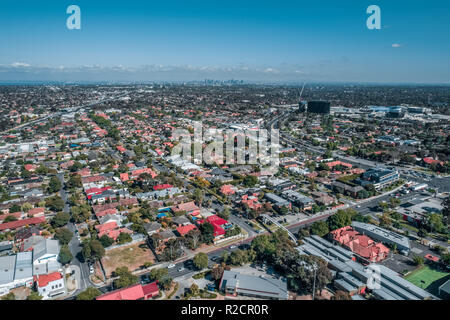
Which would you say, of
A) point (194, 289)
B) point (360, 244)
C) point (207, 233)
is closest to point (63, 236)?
point (207, 233)

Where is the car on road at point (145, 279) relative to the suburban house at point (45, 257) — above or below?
below

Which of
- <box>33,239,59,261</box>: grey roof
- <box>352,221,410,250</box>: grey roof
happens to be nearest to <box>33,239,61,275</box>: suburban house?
<box>33,239,59,261</box>: grey roof

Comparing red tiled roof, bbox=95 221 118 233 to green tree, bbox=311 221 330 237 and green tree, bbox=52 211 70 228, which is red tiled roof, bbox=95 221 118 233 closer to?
green tree, bbox=52 211 70 228

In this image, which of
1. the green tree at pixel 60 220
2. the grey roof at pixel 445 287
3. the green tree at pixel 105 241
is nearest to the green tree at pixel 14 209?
the green tree at pixel 60 220

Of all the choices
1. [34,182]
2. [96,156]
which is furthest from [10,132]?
[34,182]

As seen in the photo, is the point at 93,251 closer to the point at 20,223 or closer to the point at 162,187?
the point at 20,223

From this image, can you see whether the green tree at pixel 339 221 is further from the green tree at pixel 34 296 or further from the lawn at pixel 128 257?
the green tree at pixel 34 296

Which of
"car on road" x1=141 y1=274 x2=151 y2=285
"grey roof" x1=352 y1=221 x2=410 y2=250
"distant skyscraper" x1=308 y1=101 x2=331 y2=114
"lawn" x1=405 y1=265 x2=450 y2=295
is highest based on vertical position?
"distant skyscraper" x1=308 y1=101 x2=331 y2=114
